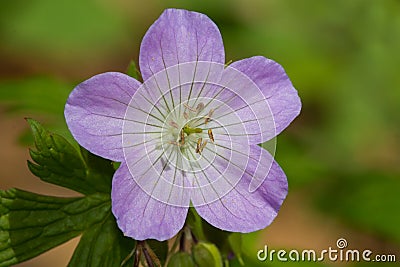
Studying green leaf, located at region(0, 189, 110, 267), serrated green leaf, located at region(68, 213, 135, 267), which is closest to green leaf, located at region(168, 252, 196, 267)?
serrated green leaf, located at region(68, 213, 135, 267)

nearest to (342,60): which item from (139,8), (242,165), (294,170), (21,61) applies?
(294,170)

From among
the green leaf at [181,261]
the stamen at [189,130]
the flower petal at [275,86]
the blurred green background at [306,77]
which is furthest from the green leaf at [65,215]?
the blurred green background at [306,77]

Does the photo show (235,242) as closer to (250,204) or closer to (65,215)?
(250,204)

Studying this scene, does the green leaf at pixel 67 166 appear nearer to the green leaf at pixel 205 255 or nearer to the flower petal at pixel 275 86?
the green leaf at pixel 205 255

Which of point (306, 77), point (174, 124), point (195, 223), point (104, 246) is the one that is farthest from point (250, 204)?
point (306, 77)

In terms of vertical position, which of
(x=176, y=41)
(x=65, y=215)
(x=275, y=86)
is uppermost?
(x=176, y=41)

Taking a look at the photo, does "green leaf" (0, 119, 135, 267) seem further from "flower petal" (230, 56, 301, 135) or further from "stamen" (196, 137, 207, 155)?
"flower petal" (230, 56, 301, 135)

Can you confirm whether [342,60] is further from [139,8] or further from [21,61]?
[21,61]
